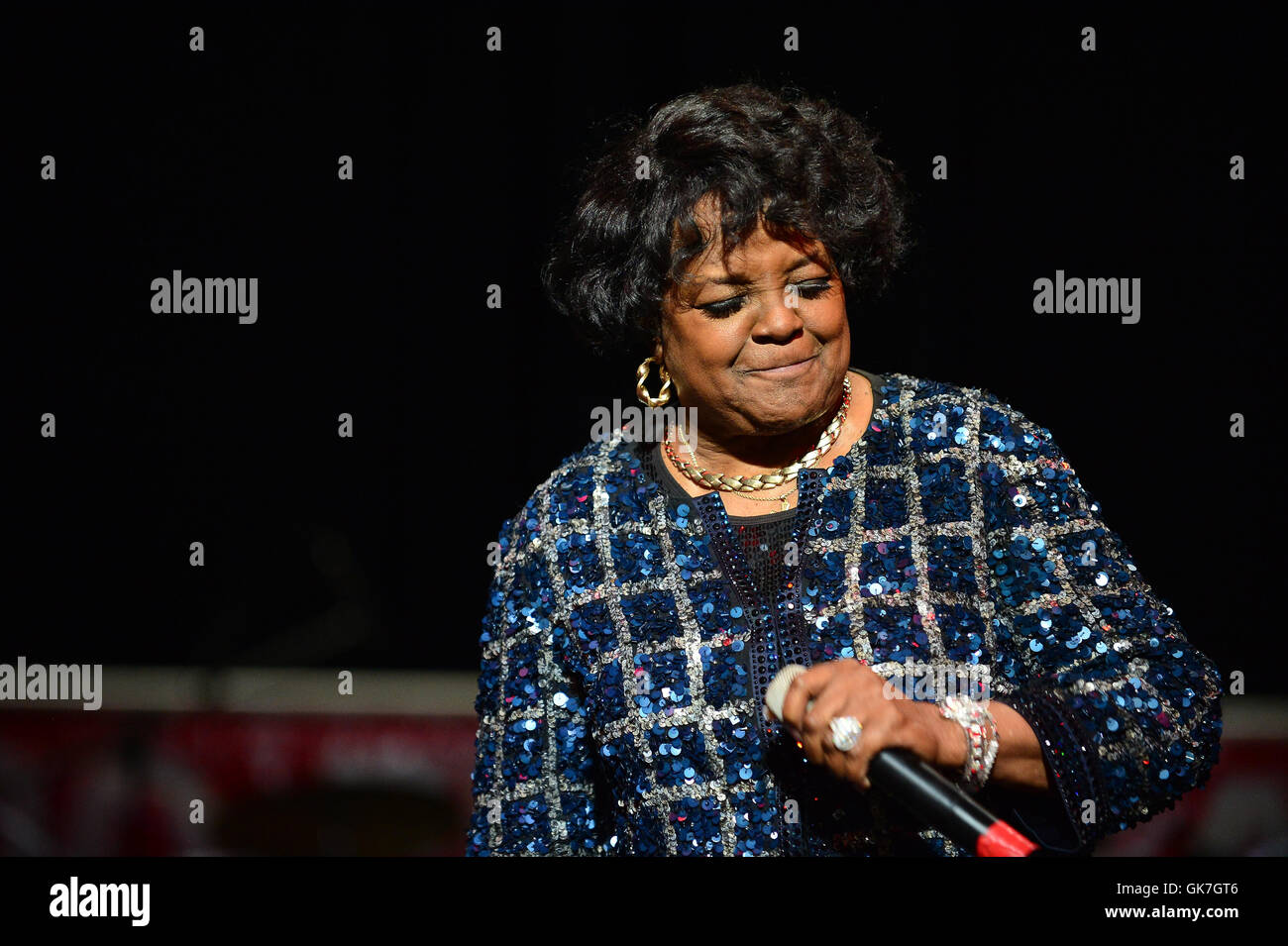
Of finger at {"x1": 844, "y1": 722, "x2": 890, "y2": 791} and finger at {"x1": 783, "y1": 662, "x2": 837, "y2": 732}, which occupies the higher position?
finger at {"x1": 783, "y1": 662, "x2": 837, "y2": 732}

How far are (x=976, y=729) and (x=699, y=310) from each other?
0.65 m

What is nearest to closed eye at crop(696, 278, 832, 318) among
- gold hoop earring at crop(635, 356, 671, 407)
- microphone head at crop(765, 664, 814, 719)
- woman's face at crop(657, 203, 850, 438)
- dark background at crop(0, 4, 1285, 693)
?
woman's face at crop(657, 203, 850, 438)

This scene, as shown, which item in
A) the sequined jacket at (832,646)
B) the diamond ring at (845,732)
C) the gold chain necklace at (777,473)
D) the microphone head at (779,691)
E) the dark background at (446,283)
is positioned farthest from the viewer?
the dark background at (446,283)

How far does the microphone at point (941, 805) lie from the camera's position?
1123 millimetres

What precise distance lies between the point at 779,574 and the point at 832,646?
0.44 feet

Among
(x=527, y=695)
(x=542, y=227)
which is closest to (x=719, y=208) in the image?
(x=527, y=695)

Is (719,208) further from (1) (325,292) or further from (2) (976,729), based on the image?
(1) (325,292)

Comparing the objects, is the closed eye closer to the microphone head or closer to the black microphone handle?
the microphone head

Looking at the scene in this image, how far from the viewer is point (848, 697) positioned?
1247mm

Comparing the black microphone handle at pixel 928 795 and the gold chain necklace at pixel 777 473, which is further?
the gold chain necklace at pixel 777 473

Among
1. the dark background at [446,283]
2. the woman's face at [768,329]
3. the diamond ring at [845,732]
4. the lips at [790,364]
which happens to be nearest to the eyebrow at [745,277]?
the woman's face at [768,329]

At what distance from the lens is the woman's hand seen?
1.23m

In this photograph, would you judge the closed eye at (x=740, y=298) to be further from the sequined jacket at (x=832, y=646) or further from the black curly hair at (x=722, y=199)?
A: the sequined jacket at (x=832, y=646)

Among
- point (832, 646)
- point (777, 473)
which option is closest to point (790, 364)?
point (777, 473)
